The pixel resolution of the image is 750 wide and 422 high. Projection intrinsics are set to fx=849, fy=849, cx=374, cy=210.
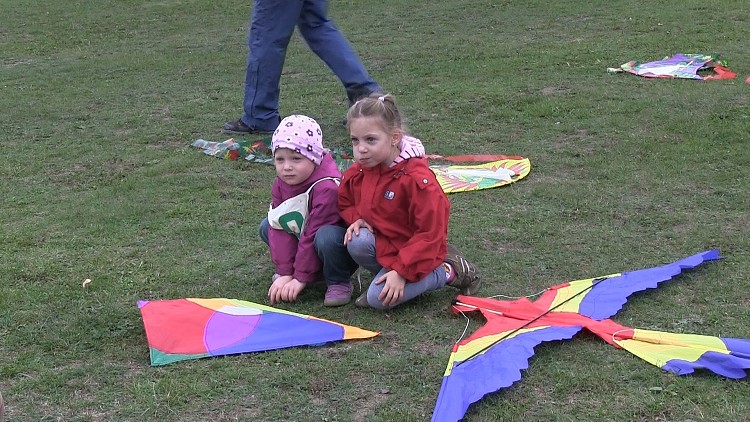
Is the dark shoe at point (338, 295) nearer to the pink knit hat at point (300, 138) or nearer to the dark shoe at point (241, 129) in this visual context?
the pink knit hat at point (300, 138)

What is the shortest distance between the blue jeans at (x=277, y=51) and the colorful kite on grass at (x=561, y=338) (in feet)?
10.3

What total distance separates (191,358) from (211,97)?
→ 14.9ft

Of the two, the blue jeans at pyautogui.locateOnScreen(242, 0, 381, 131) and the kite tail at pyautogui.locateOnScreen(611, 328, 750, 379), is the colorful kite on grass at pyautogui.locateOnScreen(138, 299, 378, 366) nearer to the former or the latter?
the kite tail at pyautogui.locateOnScreen(611, 328, 750, 379)

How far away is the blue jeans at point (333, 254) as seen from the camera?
136 inches

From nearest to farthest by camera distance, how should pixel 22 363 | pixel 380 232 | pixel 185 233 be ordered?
pixel 22 363
pixel 380 232
pixel 185 233

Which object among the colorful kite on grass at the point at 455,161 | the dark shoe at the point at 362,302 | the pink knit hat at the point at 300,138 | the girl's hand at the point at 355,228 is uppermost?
the pink knit hat at the point at 300,138

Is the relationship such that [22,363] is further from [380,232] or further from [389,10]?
[389,10]

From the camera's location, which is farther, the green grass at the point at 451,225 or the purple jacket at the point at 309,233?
the purple jacket at the point at 309,233

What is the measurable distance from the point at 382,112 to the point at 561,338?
1075 mm

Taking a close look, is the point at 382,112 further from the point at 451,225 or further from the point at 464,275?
the point at 451,225

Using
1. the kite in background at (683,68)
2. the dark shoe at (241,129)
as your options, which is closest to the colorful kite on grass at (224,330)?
the dark shoe at (241,129)

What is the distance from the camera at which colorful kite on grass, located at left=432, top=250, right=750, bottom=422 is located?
2.64 m

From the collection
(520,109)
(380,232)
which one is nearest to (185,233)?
(380,232)

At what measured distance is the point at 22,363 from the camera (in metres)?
2.95
